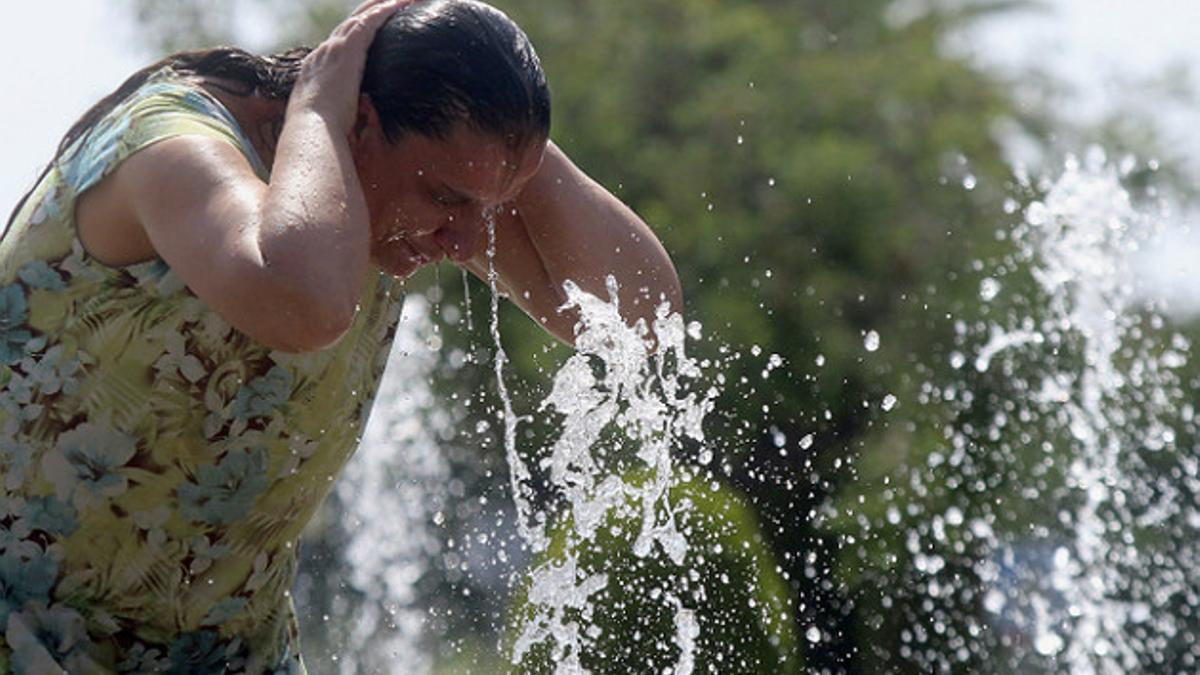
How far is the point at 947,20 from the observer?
64.8 feet

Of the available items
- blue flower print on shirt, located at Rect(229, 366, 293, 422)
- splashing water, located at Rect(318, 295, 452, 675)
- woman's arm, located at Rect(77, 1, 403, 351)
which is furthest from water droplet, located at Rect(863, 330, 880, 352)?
woman's arm, located at Rect(77, 1, 403, 351)

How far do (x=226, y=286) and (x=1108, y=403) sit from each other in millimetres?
9077

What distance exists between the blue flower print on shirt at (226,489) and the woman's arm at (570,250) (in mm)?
659

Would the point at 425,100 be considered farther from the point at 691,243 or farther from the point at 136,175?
the point at 691,243

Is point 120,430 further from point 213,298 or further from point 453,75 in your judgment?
point 453,75

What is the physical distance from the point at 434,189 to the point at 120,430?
55 centimetres

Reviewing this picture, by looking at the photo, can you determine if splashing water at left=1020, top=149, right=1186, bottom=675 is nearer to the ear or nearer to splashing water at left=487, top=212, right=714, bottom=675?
splashing water at left=487, top=212, right=714, bottom=675

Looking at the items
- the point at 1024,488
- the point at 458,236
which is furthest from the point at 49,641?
the point at 1024,488

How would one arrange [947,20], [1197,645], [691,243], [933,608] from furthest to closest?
[947,20]
[691,243]
[933,608]
[1197,645]

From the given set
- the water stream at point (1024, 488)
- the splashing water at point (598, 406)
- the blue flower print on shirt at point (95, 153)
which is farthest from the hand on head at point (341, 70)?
the water stream at point (1024, 488)

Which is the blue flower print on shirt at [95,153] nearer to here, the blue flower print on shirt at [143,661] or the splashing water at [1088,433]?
the blue flower print on shirt at [143,661]

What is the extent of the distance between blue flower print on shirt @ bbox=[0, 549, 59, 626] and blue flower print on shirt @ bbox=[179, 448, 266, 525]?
198 millimetres

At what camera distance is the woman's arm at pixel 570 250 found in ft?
11.8

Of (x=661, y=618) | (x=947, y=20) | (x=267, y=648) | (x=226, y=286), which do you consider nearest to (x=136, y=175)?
(x=226, y=286)
